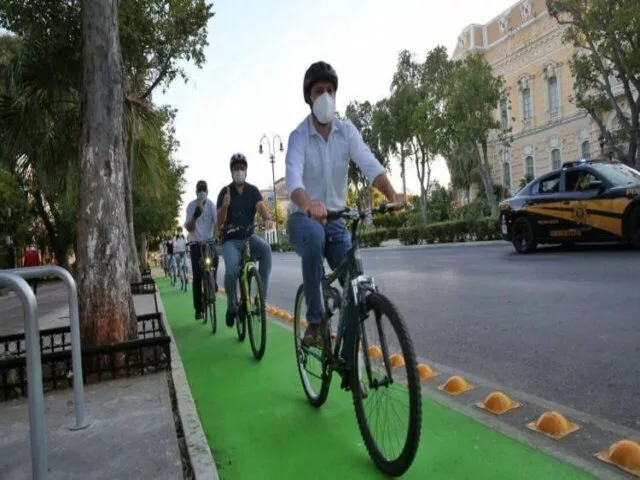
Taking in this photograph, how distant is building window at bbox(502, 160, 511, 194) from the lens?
43.0m

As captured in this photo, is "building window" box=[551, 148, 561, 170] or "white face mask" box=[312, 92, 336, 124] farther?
"building window" box=[551, 148, 561, 170]

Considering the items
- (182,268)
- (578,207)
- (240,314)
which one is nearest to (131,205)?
(182,268)

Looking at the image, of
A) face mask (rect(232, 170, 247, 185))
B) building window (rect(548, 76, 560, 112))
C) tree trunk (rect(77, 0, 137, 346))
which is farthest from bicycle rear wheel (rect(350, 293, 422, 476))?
building window (rect(548, 76, 560, 112))

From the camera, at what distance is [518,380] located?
4055 millimetres

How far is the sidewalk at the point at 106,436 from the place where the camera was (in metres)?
2.89

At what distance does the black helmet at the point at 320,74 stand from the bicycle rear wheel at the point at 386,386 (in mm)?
1421

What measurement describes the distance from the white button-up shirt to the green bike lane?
1.31 m

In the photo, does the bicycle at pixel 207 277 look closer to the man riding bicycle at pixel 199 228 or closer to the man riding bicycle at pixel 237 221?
the man riding bicycle at pixel 199 228

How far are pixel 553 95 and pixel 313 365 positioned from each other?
39559 mm

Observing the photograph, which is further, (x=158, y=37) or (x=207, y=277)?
(x=158, y=37)

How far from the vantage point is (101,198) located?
5121 mm

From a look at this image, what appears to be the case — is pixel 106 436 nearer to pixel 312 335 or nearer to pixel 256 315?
pixel 312 335

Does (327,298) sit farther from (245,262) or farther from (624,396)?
(245,262)

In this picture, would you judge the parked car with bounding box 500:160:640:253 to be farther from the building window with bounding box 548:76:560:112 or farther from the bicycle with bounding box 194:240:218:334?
the building window with bounding box 548:76:560:112
